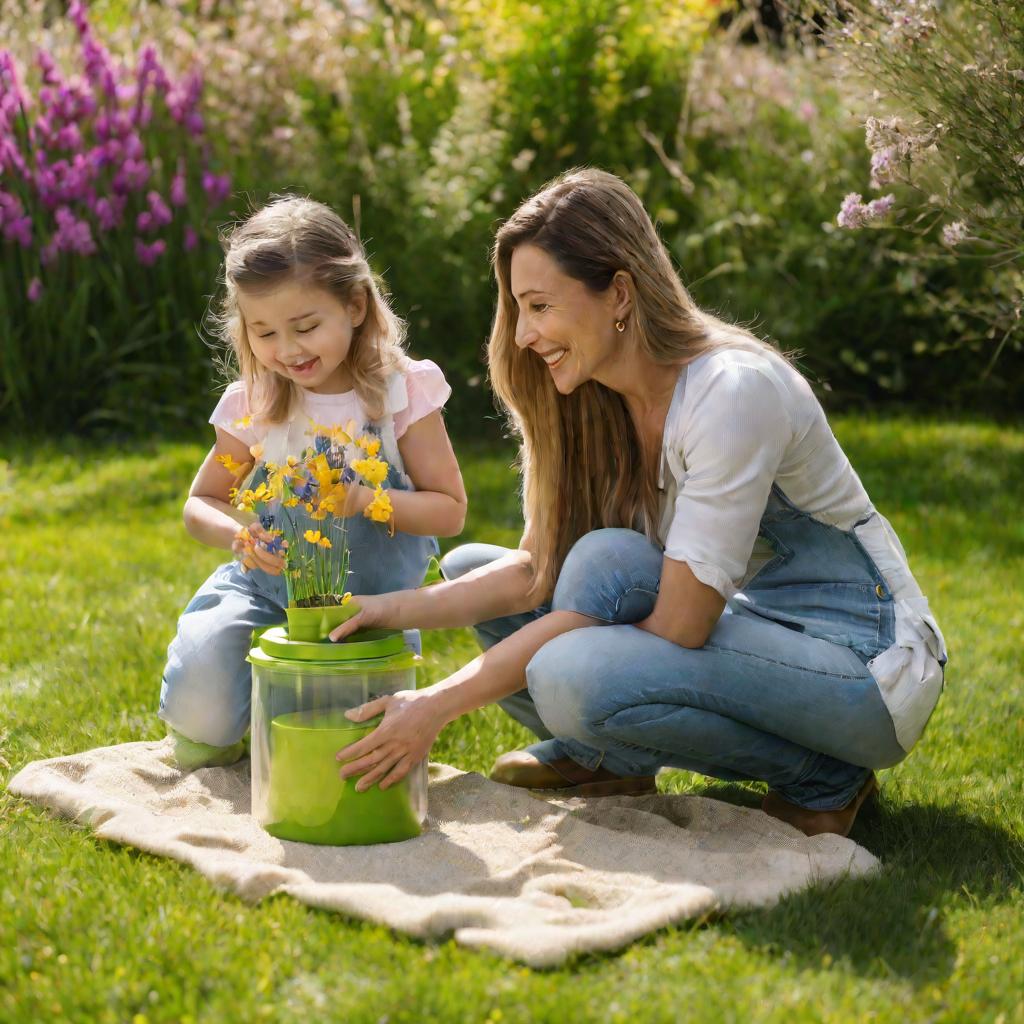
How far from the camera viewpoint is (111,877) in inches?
97.5

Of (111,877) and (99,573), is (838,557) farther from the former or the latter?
(99,573)

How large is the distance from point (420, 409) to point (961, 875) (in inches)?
58.0

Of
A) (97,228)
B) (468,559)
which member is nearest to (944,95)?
(468,559)

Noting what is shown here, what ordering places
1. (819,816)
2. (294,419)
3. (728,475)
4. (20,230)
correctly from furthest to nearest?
(20,230) → (294,419) → (819,816) → (728,475)

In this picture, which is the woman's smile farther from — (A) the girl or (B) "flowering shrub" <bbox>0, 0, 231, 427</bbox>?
(B) "flowering shrub" <bbox>0, 0, 231, 427</bbox>

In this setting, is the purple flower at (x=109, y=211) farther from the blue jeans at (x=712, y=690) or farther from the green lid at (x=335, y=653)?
the blue jeans at (x=712, y=690)

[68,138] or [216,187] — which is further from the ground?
[68,138]

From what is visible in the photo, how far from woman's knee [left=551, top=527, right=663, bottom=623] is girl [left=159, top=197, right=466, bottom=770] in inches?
16.9

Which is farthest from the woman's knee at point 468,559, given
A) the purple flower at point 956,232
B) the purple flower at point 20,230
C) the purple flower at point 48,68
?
the purple flower at point 48,68

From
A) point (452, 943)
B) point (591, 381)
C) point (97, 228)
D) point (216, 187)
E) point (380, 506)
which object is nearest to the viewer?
point (452, 943)

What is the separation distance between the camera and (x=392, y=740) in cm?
266

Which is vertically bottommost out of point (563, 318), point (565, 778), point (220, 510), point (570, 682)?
point (565, 778)

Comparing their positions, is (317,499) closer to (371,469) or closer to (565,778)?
(371,469)

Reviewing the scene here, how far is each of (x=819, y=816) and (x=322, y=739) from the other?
0.97 m
